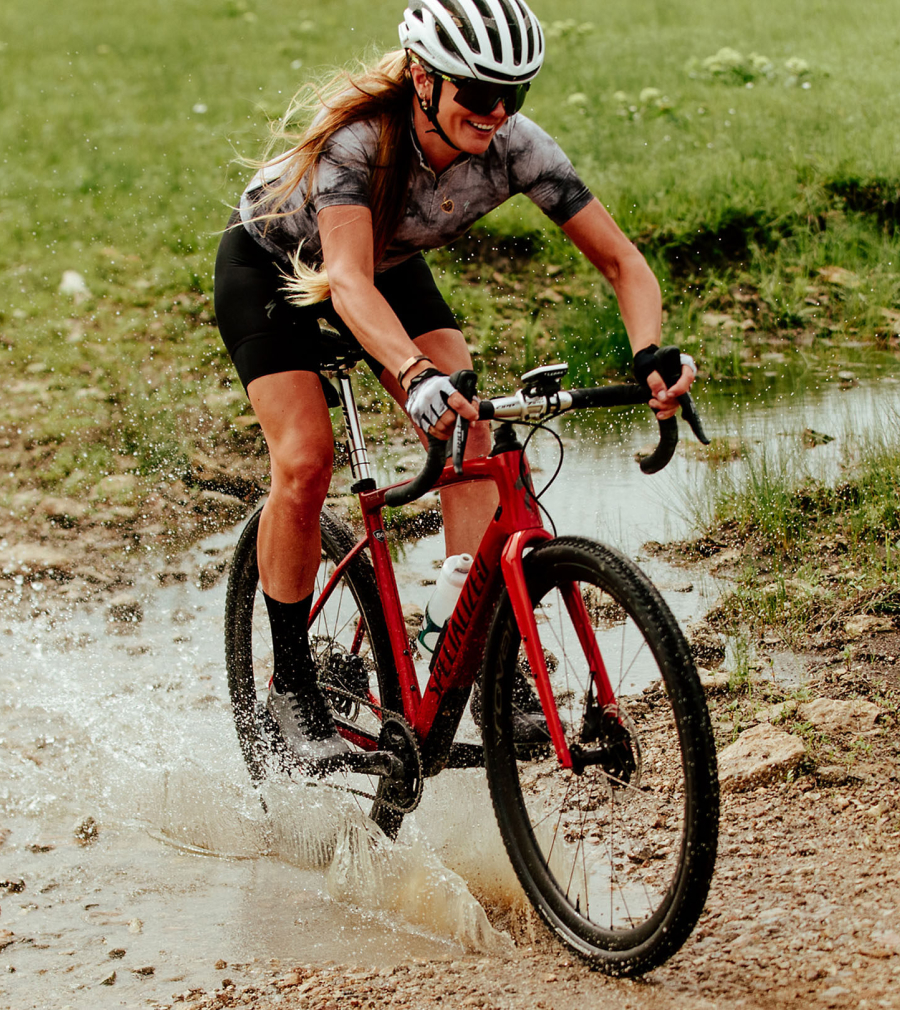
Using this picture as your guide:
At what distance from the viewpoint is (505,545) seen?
2.81m

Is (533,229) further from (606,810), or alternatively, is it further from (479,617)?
(479,617)

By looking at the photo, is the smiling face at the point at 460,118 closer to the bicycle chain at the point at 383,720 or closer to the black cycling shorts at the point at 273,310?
the black cycling shorts at the point at 273,310

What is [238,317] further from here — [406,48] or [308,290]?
[406,48]

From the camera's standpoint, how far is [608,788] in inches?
111

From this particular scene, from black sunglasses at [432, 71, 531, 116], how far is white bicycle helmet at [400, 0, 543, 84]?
0.02 meters

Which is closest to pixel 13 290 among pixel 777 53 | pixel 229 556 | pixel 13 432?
pixel 13 432

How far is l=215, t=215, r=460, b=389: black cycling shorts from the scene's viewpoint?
3.35m

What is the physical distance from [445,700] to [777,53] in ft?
42.0

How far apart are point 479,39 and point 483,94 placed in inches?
4.8

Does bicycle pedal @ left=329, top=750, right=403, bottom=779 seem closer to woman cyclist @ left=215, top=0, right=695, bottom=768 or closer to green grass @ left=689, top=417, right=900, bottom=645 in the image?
woman cyclist @ left=215, top=0, right=695, bottom=768

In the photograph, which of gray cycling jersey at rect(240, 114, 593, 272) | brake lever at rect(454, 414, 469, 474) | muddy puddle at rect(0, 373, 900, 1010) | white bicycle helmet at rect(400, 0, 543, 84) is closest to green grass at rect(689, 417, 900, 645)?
muddy puddle at rect(0, 373, 900, 1010)

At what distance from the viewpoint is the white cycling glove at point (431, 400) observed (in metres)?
2.55

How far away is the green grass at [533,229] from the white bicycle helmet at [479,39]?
1532 mm

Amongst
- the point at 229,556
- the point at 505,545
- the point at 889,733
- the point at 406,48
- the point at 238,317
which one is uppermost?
the point at 406,48
